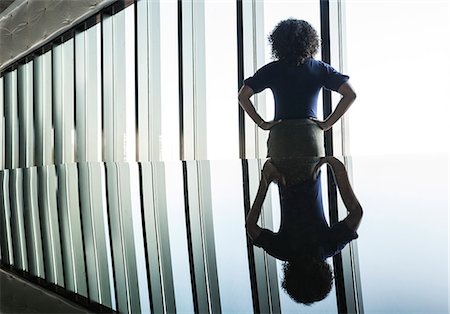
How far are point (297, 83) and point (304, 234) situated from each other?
6.44ft

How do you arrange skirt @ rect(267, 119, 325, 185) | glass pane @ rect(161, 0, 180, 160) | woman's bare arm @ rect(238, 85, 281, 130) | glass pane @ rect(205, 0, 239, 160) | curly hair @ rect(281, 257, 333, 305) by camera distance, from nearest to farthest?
curly hair @ rect(281, 257, 333, 305)
skirt @ rect(267, 119, 325, 185)
woman's bare arm @ rect(238, 85, 281, 130)
glass pane @ rect(205, 0, 239, 160)
glass pane @ rect(161, 0, 180, 160)

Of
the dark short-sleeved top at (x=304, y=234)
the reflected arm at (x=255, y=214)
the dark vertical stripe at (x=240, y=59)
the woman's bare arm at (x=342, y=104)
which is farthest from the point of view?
the dark vertical stripe at (x=240, y=59)

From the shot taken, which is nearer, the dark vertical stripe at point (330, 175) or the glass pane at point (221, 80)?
the dark vertical stripe at point (330, 175)

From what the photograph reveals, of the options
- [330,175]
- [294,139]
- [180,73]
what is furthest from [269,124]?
[180,73]

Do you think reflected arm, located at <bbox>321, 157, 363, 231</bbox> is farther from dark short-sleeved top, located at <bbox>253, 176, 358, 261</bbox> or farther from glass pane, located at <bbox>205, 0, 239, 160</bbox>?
glass pane, located at <bbox>205, 0, 239, 160</bbox>

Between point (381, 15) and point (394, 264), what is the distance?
3367 millimetres

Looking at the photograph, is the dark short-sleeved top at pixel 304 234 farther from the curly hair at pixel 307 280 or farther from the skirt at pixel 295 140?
the skirt at pixel 295 140

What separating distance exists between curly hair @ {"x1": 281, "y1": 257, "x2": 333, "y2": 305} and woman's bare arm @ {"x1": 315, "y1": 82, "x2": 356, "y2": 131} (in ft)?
7.11

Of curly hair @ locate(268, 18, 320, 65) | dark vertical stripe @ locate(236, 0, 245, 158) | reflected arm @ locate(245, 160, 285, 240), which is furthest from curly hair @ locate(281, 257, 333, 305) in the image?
dark vertical stripe @ locate(236, 0, 245, 158)

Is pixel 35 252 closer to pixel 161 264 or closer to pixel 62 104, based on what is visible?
pixel 161 264

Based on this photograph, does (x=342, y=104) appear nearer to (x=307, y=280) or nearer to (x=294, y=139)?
(x=294, y=139)

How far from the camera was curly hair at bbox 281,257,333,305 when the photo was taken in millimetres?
549

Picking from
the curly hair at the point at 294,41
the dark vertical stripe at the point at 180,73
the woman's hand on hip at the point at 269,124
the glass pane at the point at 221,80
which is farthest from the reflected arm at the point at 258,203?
the dark vertical stripe at the point at 180,73

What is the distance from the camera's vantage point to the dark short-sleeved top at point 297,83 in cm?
264
